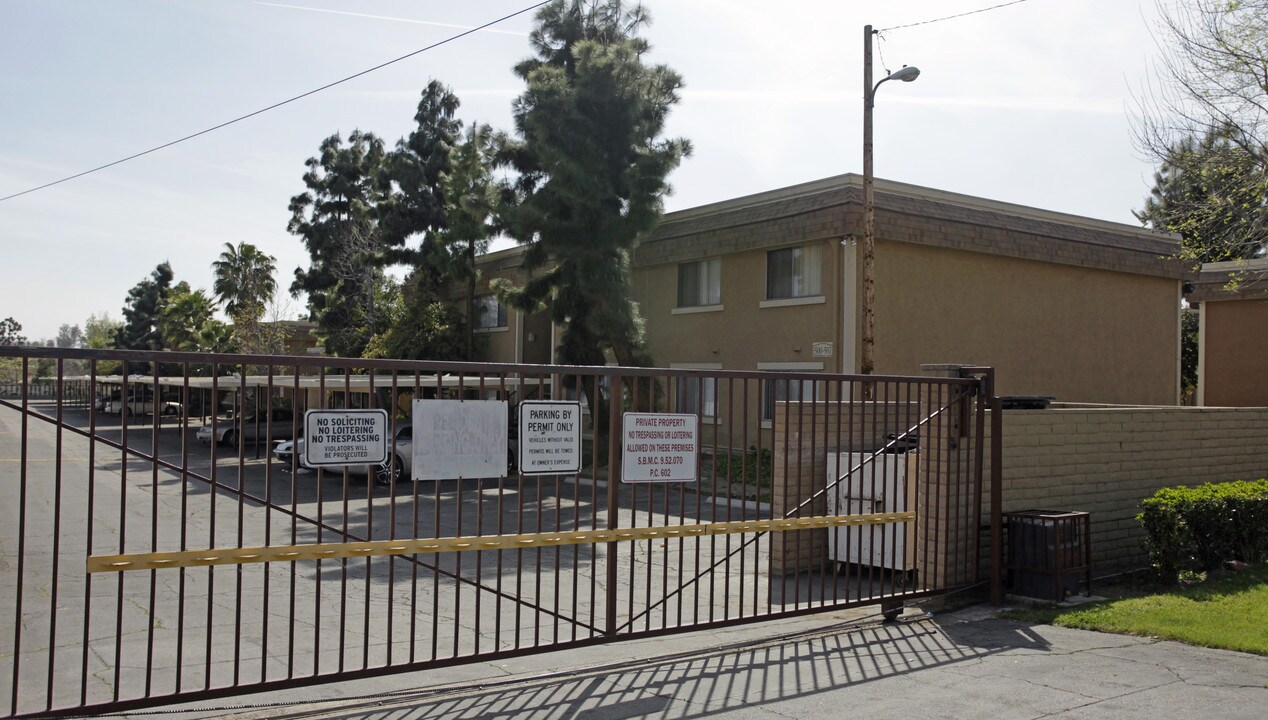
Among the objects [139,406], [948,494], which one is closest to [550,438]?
[139,406]

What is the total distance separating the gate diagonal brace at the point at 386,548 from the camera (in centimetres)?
485

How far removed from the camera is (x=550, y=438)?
622cm

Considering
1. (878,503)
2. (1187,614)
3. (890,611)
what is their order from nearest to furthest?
(1187,614) < (890,611) < (878,503)

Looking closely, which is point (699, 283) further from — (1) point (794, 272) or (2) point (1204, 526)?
(2) point (1204, 526)

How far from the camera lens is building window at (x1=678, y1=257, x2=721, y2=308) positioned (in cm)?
2391

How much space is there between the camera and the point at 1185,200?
57.3 feet

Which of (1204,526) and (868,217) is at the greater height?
(868,217)

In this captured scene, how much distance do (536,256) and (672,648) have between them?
16.6 metres

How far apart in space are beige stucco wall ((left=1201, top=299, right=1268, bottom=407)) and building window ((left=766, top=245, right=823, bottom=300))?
10079 mm

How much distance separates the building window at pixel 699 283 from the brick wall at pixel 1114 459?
13.0m

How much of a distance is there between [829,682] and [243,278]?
51.0m

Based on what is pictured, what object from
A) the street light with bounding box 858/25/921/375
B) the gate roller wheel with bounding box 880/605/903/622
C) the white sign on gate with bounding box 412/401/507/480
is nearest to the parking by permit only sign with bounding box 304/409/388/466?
the white sign on gate with bounding box 412/401/507/480

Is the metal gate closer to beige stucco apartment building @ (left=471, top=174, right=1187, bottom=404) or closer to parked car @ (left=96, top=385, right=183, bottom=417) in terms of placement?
parked car @ (left=96, top=385, right=183, bottom=417)

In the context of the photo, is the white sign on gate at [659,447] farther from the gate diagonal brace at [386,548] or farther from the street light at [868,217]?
the street light at [868,217]
